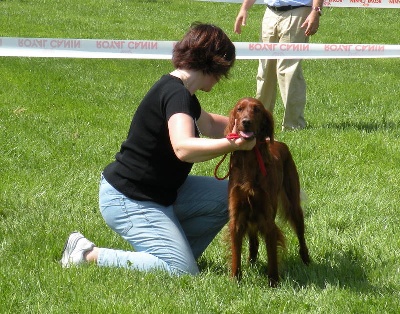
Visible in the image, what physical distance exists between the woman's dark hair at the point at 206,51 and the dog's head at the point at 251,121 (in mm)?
394

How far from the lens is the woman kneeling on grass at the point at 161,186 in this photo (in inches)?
168

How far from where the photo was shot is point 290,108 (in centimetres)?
798

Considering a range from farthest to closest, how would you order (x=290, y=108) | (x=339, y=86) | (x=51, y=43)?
1. (x=339, y=86)
2. (x=51, y=43)
3. (x=290, y=108)

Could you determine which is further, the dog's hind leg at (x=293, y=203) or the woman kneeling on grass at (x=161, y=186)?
the dog's hind leg at (x=293, y=203)

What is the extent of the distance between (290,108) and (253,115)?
13.7ft

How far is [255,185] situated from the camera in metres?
4.01

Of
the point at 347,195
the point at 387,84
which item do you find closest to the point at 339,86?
the point at 387,84

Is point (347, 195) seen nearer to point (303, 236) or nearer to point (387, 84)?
point (303, 236)

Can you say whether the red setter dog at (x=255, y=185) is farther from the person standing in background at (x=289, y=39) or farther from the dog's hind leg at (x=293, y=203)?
the person standing in background at (x=289, y=39)

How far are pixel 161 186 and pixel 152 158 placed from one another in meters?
0.18

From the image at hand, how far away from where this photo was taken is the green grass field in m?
3.91

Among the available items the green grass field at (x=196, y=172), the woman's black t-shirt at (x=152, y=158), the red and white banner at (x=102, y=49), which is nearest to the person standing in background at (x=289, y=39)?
the red and white banner at (x=102, y=49)

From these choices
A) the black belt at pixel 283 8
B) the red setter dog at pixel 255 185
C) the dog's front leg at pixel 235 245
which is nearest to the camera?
the red setter dog at pixel 255 185

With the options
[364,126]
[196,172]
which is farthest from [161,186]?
[364,126]
